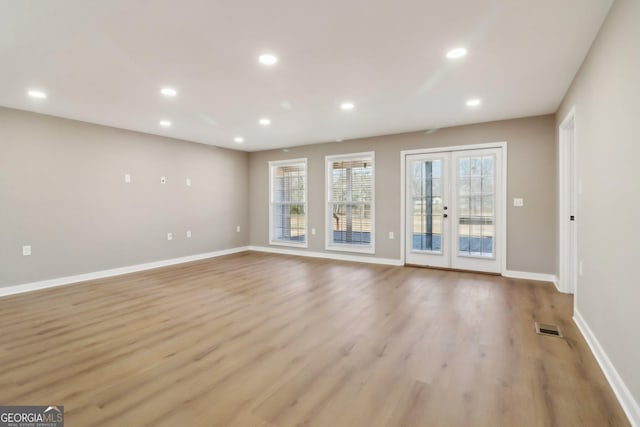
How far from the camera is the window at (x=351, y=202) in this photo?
6.37 m

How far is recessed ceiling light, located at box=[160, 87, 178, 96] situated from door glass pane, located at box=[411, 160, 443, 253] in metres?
4.09

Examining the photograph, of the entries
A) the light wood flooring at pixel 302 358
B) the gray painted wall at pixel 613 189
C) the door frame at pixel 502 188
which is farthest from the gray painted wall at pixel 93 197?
the gray painted wall at pixel 613 189

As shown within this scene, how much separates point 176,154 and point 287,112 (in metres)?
3.02

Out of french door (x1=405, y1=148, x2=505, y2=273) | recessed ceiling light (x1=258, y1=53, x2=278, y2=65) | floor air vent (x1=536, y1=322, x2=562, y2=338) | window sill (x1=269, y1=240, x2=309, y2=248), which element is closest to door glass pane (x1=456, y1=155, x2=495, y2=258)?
french door (x1=405, y1=148, x2=505, y2=273)

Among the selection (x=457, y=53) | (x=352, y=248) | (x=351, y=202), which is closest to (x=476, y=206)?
(x=351, y=202)

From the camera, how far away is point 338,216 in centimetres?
683

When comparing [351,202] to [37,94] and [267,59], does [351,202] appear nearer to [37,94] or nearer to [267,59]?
[267,59]

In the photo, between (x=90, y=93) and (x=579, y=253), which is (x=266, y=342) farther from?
(x=90, y=93)

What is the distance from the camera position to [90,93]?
3643mm

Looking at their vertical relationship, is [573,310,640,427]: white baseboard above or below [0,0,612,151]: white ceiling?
below

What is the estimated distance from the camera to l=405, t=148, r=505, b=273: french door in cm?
512

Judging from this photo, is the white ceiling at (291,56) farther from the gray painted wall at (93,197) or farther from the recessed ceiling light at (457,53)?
the gray painted wall at (93,197)

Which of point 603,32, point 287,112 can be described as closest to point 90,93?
point 287,112

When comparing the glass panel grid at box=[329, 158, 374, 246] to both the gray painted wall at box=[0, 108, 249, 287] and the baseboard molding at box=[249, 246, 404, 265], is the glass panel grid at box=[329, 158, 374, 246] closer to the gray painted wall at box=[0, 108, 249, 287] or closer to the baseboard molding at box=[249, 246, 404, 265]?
the baseboard molding at box=[249, 246, 404, 265]
